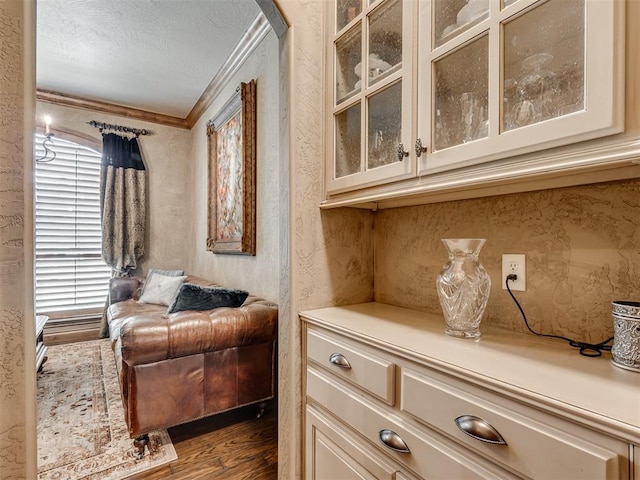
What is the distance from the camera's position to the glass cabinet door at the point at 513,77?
0.63 metres

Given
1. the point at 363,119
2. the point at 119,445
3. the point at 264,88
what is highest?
the point at 264,88

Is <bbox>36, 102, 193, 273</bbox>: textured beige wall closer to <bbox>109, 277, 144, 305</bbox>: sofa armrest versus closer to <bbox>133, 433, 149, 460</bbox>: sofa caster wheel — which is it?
<bbox>109, 277, 144, 305</bbox>: sofa armrest

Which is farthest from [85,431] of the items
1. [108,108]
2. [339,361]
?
[108,108]

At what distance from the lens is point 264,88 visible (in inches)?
99.1

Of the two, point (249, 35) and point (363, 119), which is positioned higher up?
point (249, 35)

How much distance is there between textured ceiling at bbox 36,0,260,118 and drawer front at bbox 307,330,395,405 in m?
2.41

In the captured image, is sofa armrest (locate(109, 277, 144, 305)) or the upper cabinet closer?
the upper cabinet

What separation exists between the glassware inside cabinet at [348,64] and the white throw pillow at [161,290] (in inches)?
106

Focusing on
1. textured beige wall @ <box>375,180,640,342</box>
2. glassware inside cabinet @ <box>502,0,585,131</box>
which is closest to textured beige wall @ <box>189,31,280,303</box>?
textured beige wall @ <box>375,180,640,342</box>

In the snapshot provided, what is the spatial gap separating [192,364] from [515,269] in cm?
161

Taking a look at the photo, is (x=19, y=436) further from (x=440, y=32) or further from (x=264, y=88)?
(x=264, y=88)

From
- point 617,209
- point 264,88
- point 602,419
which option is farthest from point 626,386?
point 264,88

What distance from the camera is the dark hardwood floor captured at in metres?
1.62

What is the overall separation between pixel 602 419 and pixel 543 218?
0.63m
